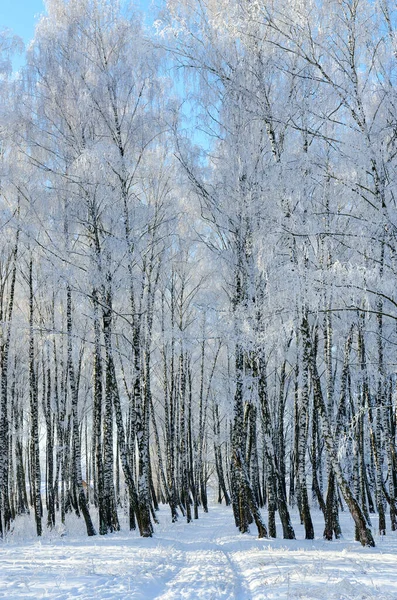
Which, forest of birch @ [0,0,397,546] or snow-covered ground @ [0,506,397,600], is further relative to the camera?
forest of birch @ [0,0,397,546]

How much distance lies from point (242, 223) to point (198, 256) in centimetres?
807

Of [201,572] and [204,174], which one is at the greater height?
[204,174]

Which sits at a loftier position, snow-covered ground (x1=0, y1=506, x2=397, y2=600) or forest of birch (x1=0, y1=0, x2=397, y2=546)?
forest of birch (x1=0, y1=0, x2=397, y2=546)

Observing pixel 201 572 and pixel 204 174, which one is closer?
pixel 201 572

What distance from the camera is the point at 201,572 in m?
7.59

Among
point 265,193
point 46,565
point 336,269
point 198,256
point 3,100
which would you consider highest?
point 3,100

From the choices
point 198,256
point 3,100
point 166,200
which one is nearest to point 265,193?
point 166,200

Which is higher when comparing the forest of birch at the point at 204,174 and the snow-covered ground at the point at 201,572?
the forest of birch at the point at 204,174

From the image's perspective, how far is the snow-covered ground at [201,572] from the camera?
219 inches

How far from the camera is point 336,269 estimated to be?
6.10 metres

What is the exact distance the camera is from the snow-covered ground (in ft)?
18.2

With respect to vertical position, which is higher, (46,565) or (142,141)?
(142,141)

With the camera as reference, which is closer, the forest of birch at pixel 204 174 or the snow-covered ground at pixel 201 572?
the snow-covered ground at pixel 201 572

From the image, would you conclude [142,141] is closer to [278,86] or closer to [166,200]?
[166,200]
